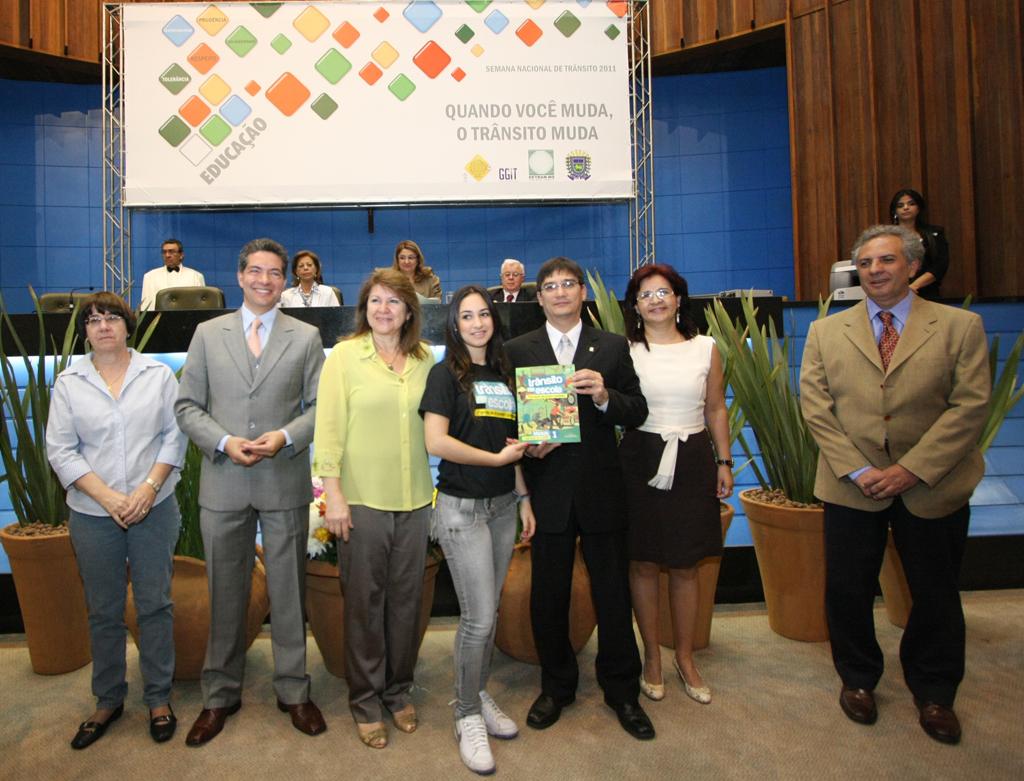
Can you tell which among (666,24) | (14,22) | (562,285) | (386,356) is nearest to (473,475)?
(386,356)

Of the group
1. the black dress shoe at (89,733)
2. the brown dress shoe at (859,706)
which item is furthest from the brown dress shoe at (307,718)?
the brown dress shoe at (859,706)

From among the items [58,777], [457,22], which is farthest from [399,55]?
[58,777]

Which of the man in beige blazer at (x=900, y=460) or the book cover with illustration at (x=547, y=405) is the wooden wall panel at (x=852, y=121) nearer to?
the man in beige blazer at (x=900, y=460)

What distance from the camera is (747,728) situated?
2.13m

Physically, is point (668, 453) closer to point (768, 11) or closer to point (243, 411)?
point (243, 411)

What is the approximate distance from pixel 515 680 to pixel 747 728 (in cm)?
82

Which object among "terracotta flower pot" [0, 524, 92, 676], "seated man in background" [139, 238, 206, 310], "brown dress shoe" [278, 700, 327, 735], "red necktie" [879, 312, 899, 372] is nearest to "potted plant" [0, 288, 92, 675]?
"terracotta flower pot" [0, 524, 92, 676]

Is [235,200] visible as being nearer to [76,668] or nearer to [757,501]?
[76,668]

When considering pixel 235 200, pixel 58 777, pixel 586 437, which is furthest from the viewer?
pixel 235 200

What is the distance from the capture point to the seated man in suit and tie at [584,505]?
2.05 metres

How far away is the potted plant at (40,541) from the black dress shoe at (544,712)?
181 centimetres

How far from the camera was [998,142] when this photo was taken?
5629 mm

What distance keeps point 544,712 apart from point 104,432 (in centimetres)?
165

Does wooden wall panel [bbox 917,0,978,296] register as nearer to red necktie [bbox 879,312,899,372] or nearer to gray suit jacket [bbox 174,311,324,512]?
red necktie [bbox 879,312,899,372]
